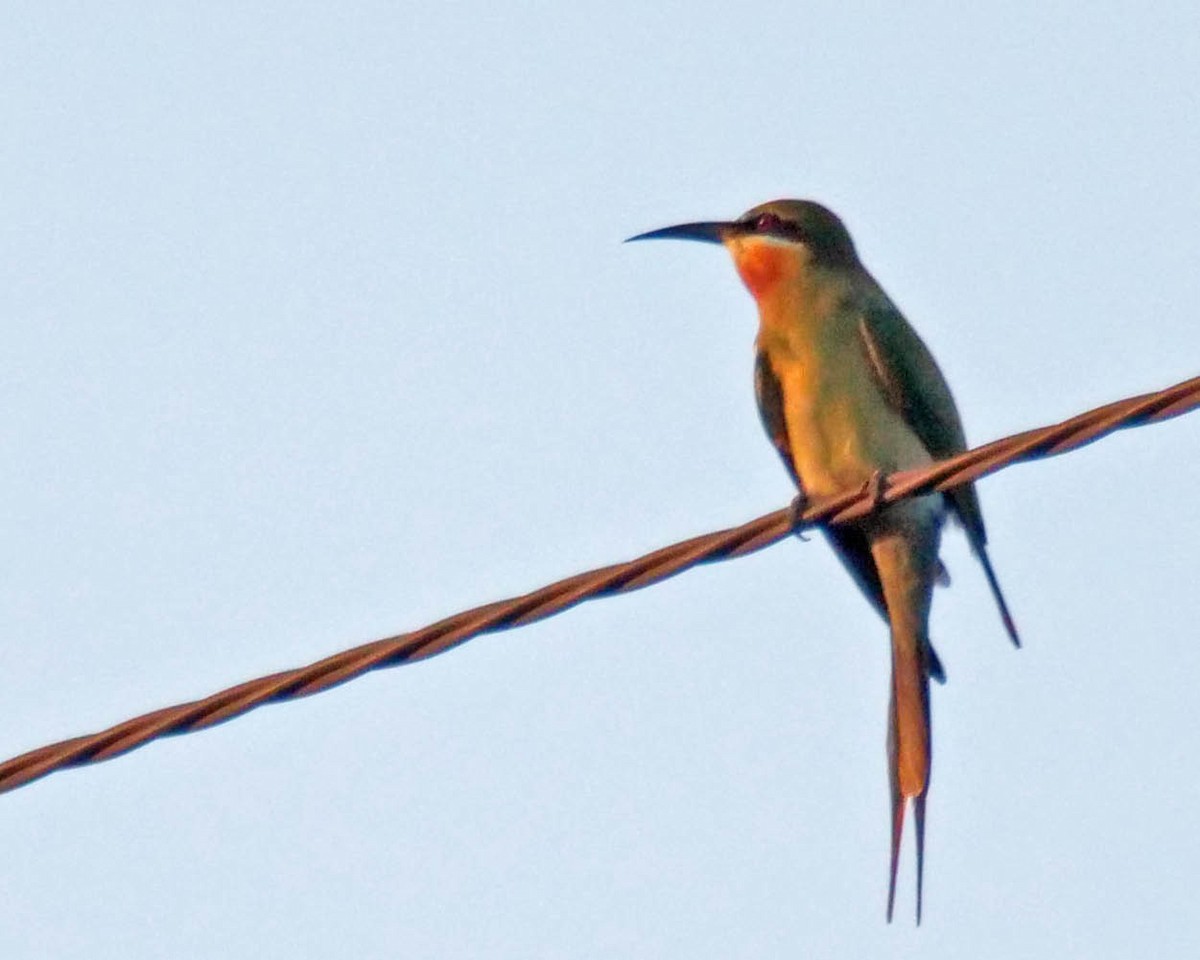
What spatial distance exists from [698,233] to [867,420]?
3.84ft

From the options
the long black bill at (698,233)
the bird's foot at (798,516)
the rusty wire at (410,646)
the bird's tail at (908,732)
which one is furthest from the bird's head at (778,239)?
the rusty wire at (410,646)

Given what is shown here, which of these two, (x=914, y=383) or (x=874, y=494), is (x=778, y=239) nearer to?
(x=914, y=383)

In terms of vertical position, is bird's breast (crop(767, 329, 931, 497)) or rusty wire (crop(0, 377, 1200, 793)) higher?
bird's breast (crop(767, 329, 931, 497))

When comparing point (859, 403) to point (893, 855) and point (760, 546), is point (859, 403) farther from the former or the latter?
point (760, 546)

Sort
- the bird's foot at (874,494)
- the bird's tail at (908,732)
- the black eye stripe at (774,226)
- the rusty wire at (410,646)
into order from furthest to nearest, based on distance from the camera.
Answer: the black eye stripe at (774,226)
the bird's tail at (908,732)
the bird's foot at (874,494)
the rusty wire at (410,646)

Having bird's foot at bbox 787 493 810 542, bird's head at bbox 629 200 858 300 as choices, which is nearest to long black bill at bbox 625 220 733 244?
bird's head at bbox 629 200 858 300

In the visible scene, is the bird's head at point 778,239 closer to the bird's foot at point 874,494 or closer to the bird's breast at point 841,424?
the bird's breast at point 841,424

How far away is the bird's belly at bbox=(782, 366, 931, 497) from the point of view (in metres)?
5.40

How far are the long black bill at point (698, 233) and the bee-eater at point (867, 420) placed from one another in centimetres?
18

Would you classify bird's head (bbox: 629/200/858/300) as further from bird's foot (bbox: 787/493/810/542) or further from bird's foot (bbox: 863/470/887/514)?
bird's foot (bbox: 787/493/810/542)

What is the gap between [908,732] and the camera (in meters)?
4.88

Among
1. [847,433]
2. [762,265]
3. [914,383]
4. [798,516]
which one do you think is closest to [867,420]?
[847,433]

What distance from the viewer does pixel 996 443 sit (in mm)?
3029

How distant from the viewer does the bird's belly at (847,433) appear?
5398 millimetres
